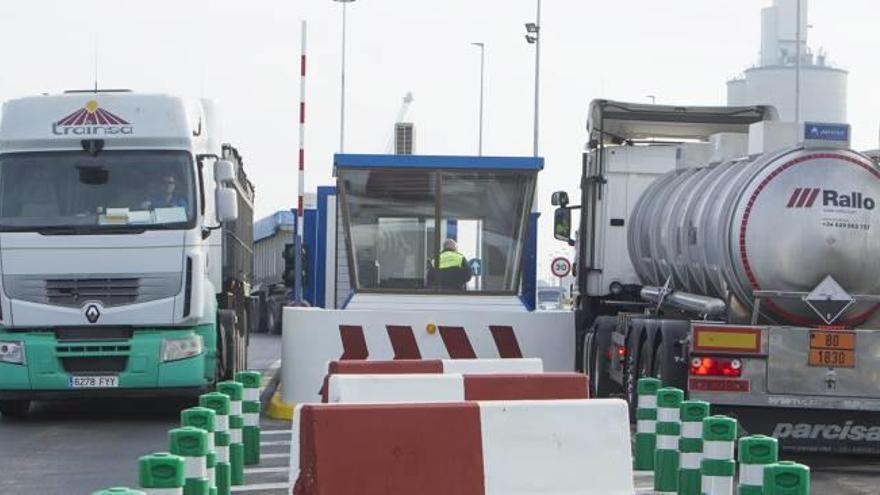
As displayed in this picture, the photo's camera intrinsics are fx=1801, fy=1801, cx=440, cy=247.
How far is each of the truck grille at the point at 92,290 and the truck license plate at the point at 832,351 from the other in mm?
7225

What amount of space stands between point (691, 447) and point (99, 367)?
867 cm

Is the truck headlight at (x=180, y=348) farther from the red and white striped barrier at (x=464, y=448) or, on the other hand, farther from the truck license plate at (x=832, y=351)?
the red and white striped barrier at (x=464, y=448)

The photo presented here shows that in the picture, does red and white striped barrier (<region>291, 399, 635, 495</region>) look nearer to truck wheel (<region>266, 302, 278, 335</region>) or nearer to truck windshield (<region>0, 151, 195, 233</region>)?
truck windshield (<region>0, 151, 195, 233</region>)

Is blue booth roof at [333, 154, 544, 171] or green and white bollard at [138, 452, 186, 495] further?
blue booth roof at [333, 154, 544, 171]

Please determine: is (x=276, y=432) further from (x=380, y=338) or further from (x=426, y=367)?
(x=426, y=367)

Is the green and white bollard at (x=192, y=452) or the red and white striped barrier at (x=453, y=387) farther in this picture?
the red and white striped barrier at (x=453, y=387)

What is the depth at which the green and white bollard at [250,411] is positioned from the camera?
47.2 ft

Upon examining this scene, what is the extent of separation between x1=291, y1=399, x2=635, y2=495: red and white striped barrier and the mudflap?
22.8 feet

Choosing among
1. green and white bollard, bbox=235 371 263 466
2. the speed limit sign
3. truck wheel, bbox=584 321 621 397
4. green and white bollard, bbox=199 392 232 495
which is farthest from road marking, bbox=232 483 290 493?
the speed limit sign

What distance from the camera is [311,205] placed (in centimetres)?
3341

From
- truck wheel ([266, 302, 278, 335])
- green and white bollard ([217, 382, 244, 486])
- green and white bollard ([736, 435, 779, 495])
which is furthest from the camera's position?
truck wheel ([266, 302, 278, 335])

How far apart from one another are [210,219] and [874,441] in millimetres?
7581

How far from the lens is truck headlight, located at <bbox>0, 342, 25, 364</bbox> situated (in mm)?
18234

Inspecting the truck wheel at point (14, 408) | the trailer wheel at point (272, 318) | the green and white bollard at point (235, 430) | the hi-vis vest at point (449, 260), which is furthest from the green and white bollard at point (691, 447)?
the trailer wheel at point (272, 318)
